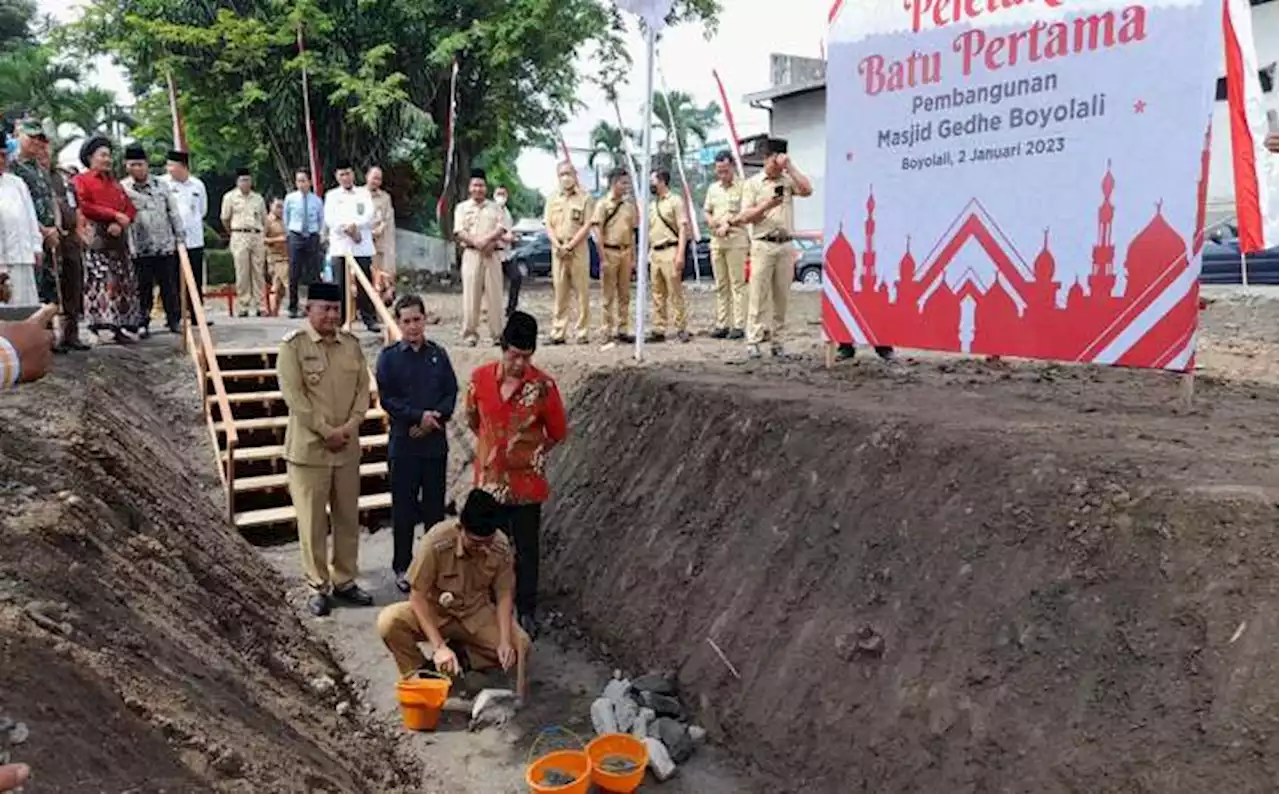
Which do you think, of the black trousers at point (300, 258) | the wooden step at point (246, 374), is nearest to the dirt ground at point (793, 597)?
the wooden step at point (246, 374)

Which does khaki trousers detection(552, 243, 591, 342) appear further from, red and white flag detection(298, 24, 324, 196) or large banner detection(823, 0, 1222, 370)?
red and white flag detection(298, 24, 324, 196)

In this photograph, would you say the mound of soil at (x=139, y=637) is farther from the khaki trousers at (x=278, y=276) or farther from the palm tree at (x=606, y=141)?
the palm tree at (x=606, y=141)

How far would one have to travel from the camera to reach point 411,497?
669cm

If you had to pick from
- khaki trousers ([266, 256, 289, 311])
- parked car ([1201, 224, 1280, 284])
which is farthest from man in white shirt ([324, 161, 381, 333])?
parked car ([1201, 224, 1280, 284])

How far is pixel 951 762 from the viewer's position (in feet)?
12.6

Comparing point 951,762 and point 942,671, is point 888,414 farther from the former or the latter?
point 951,762

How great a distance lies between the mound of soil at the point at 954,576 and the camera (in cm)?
345

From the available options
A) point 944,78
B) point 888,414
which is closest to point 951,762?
point 888,414

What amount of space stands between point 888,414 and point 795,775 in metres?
1.98

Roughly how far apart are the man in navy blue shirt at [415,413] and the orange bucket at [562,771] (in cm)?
271

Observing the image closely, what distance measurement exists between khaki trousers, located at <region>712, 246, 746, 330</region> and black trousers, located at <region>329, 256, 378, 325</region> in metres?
3.71

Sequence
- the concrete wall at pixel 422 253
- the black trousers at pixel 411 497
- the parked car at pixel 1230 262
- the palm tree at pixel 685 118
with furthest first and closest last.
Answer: the palm tree at pixel 685 118
the concrete wall at pixel 422 253
the parked car at pixel 1230 262
the black trousers at pixel 411 497

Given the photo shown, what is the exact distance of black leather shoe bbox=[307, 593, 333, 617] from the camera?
21.2 ft

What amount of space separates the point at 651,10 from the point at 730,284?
128 inches
